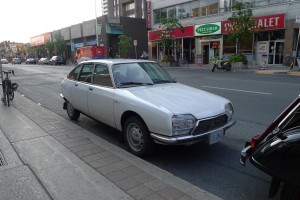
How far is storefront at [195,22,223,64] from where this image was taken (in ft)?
96.8

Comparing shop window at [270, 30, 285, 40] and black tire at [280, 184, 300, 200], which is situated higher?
shop window at [270, 30, 285, 40]

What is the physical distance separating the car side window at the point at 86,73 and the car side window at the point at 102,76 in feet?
0.82

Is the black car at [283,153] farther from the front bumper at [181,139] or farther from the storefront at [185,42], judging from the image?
the storefront at [185,42]

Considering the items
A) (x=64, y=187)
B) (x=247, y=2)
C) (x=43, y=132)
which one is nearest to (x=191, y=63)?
(x=247, y=2)

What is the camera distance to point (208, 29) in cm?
3019

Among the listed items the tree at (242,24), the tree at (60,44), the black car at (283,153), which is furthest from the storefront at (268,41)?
the tree at (60,44)

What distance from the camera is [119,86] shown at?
520 cm

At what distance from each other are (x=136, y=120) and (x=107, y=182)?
Answer: 1.23 m

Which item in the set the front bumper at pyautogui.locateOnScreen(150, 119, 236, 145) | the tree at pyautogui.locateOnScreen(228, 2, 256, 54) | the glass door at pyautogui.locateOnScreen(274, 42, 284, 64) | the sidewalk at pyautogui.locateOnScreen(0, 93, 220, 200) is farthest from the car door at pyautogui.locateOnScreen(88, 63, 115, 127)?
the glass door at pyautogui.locateOnScreen(274, 42, 284, 64)

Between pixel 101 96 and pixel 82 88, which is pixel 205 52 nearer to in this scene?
pixel 82 88

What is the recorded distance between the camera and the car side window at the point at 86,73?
6138mm

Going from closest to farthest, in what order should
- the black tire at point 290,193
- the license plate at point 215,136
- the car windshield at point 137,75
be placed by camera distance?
1. the black tire at point 290,193
2. the license plate at point 215,136
3. the car windshield at point 137,75

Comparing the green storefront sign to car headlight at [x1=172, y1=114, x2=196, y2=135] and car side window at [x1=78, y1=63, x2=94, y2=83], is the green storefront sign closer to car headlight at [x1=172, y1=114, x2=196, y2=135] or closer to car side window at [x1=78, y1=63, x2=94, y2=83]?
car side window at [x1=78, y1=63, x2=94, y2=83]

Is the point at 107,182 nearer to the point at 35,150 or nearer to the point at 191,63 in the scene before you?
the point at 35,150
